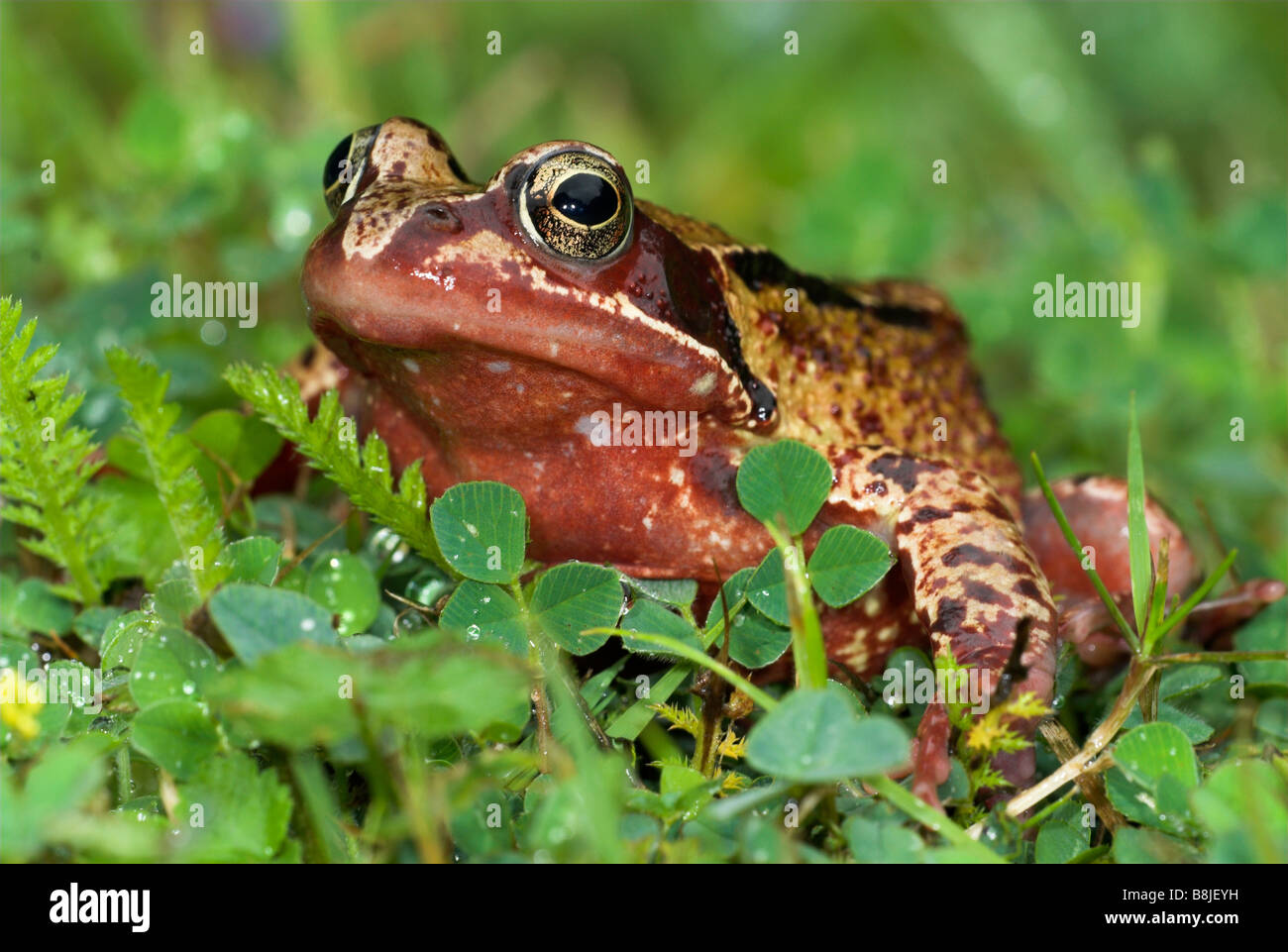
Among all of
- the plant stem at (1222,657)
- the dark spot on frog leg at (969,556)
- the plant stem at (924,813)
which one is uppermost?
the dark spot on frog leg at (969,556)

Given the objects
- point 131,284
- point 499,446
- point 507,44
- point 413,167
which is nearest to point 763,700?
point 499,446

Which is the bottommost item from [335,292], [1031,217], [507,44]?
[335,292]

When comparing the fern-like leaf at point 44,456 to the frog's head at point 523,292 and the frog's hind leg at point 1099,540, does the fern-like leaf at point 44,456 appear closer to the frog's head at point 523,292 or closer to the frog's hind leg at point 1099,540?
the frog's head at point 523,292

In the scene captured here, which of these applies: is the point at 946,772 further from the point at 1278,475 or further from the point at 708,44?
the point at 708,44

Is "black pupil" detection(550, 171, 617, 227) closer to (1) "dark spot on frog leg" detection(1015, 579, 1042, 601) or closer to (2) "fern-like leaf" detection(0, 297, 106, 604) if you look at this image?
(2) "fern-like leaf" detection(0, 297, 106, 604)

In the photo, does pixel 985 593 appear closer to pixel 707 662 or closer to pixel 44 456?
pixel 707 662

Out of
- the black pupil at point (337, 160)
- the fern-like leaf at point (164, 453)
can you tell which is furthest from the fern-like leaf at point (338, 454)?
the black pupil at point (337, 160)
